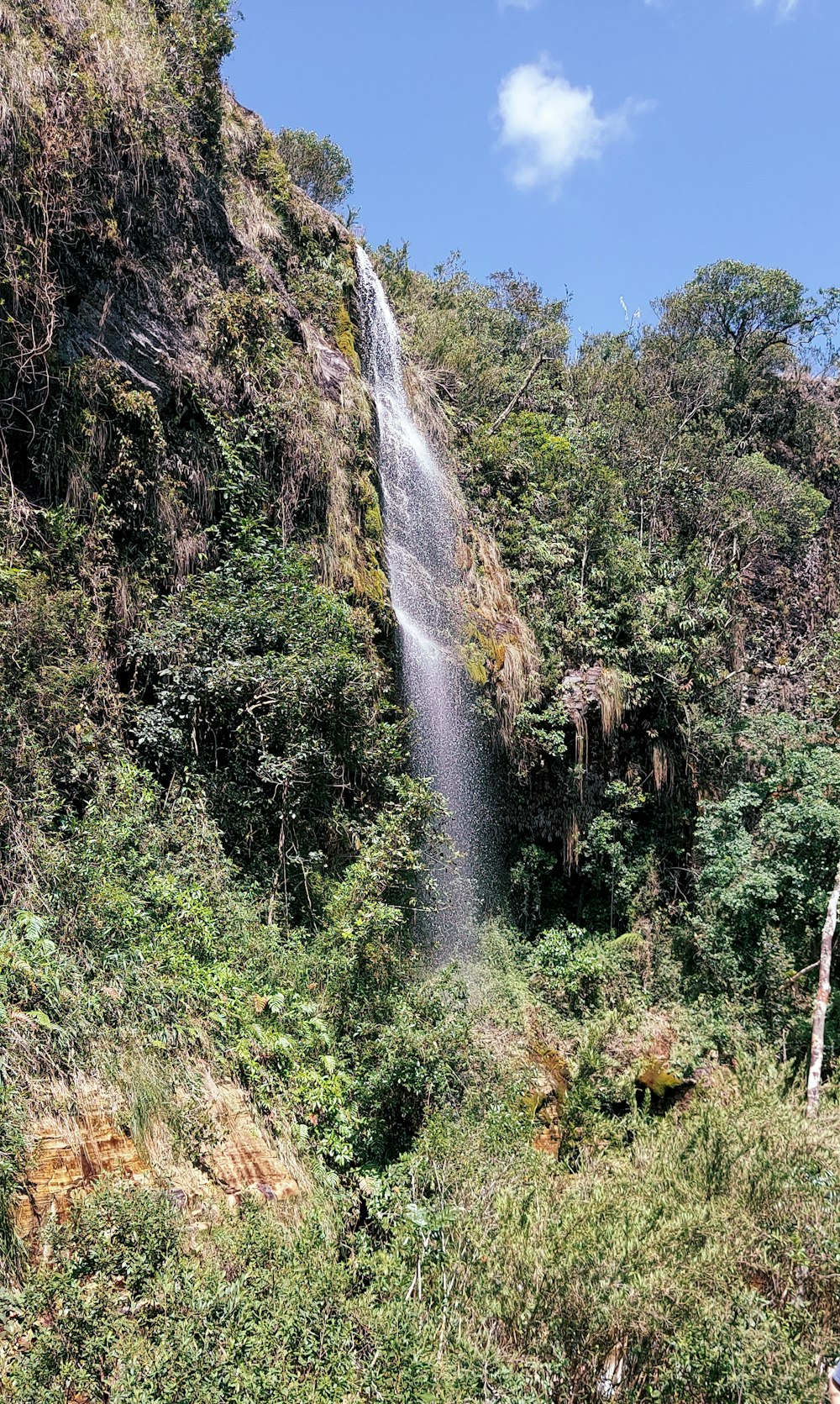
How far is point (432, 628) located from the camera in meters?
11.2

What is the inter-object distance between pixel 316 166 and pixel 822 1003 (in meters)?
17.9

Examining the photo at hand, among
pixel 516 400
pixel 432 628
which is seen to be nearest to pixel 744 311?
pixel 516 400

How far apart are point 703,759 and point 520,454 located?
5682mm

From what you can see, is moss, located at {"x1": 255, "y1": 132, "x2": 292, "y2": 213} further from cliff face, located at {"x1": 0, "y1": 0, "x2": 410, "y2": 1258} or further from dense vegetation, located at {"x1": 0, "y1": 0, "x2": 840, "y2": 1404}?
cliff face, located at {"x1": 0, "y1": 0, "x2": 410, "y2": 1258}

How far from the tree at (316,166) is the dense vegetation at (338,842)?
155 inches

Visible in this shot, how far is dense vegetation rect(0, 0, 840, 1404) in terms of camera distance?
13.2 ft

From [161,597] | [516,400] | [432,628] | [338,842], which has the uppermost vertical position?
[516,400]

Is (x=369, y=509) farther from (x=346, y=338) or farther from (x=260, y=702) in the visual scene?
(x=260, y=702)

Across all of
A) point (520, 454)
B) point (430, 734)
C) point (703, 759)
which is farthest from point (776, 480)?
point (430, 734)

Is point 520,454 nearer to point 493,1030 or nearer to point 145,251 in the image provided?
point 145,251

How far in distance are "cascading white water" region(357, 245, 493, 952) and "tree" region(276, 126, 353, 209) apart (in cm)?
639

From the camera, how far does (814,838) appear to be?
10.5 m

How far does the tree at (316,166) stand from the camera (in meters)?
17.8

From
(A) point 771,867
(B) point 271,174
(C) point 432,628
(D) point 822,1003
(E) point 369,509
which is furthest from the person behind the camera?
(B) point 271,174
